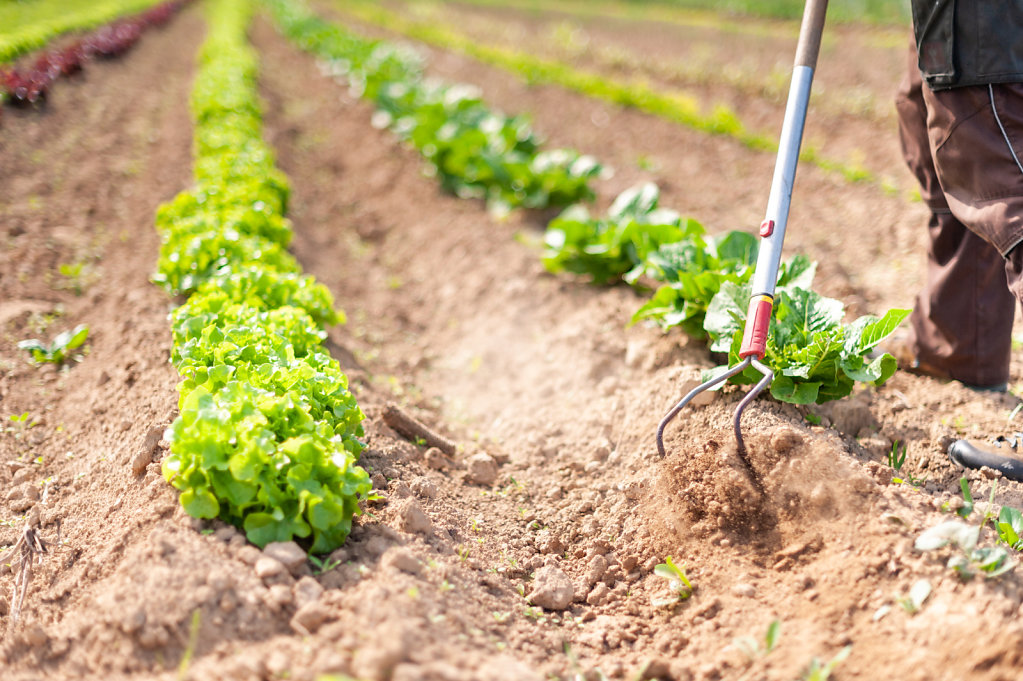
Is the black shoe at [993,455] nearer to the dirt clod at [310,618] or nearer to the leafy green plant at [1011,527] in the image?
the leafy green plant at [1011,527]

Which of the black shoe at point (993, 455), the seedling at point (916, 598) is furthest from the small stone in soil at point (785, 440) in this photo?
the black shoe at point (993, 455)

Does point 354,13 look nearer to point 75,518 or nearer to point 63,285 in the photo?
point 63,285

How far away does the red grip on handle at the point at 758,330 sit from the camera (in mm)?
2576

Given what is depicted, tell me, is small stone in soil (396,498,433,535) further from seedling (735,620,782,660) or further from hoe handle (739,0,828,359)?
hoe handle (739,0,828,359)

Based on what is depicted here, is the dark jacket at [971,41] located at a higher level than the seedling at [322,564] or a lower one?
higher

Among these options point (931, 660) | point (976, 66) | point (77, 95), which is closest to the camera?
point (931, 660)

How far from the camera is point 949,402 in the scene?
→ 328cm

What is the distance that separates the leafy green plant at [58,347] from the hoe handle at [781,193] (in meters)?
3.38

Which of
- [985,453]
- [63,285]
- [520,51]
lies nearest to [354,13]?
[520,51]

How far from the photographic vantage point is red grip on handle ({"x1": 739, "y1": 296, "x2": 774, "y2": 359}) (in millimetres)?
2576

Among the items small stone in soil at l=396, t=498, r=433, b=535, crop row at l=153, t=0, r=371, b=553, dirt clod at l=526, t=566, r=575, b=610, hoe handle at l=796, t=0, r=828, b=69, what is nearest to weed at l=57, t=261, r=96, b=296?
crop row at l=153, t=0, r=371, b=553

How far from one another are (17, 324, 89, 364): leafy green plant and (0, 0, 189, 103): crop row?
5.16 meters

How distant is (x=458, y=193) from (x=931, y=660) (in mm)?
5162

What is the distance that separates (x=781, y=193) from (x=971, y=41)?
77 cm
